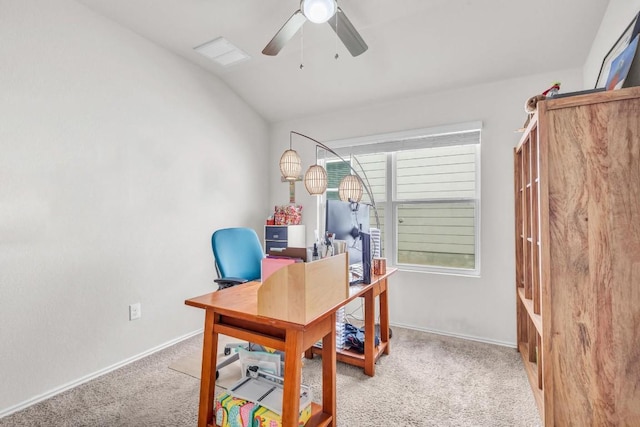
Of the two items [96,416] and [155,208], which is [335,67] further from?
[96,416]

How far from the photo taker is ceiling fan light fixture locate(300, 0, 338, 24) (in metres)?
1.68

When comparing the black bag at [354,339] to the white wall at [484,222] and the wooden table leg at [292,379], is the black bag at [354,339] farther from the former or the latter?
the wooden table leg at [292,379]

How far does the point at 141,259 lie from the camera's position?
259 cm

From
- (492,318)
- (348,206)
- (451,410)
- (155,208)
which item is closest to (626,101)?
(348,206)

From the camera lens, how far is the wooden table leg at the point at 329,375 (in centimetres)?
161

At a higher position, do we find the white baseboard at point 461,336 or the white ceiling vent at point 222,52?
→ the white ceiling vent at point 222,52

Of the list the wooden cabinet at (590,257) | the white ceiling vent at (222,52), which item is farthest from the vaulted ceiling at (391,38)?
the wooden cabinet at (590,257)

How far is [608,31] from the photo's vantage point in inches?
76.3

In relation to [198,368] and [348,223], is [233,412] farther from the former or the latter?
[348,223]

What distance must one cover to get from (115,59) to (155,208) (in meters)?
1.21

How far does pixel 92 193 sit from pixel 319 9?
6.64ft

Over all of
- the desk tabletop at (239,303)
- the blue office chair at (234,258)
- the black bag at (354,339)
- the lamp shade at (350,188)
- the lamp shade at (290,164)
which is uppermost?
the lamp shade at (290,164)

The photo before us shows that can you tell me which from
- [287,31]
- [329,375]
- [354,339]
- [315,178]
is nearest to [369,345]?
[354,339]

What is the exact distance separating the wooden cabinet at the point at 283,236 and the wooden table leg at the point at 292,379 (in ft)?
7.04
